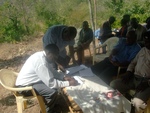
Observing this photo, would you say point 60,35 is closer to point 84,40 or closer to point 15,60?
point 84,40

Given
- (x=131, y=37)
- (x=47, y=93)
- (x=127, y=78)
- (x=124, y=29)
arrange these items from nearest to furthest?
(x=47, y=93)
(x=127, y=78)
(x=131, y=37)
(x=124, y=29)

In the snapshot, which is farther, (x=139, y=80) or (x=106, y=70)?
(x=106, y=70)

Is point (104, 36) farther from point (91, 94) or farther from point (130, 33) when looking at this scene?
point (91, 94)

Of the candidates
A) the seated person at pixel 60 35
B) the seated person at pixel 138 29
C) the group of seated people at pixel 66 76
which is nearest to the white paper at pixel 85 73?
the group of seated people at pixel 66 76

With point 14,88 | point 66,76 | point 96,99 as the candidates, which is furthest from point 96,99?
point 14,88

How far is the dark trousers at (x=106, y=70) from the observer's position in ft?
14.1

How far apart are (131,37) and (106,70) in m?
0.81

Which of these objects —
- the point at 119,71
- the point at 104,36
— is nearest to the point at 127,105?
the point at 119,71

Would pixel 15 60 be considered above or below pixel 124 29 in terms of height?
below

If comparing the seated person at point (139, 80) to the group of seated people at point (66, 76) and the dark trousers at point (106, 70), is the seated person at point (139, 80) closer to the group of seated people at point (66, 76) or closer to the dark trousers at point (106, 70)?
the group of seated people at point (66, 76)

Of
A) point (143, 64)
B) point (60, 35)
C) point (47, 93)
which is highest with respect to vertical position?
point (60, 35)

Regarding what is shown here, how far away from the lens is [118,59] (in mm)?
4449

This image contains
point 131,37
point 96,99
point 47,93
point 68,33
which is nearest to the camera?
point 96,99

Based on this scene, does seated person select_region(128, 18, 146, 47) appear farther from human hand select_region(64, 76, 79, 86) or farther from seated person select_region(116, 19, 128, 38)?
human hand select_region(64, 76, 79, 86)
